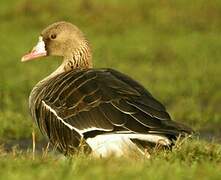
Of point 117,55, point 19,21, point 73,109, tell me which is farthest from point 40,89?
point 19,21

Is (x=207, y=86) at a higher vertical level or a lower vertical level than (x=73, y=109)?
lower

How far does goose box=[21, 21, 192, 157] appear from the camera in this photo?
6527 millimetres

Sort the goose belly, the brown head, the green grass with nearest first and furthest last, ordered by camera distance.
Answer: the green grass
the goose belly
the brown head

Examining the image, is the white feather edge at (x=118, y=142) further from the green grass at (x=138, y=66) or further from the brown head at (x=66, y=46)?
the brown head at (x=66, y=46)

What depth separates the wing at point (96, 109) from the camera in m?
6.55

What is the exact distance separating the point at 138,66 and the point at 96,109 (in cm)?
885

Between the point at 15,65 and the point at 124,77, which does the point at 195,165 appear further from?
the point at 15,65

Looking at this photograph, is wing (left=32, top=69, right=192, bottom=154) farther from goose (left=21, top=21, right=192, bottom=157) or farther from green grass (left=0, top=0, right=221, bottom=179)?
green grass (left=0, top=0, right=221, bottom=179)

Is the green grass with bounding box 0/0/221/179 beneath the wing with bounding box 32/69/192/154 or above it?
beneath

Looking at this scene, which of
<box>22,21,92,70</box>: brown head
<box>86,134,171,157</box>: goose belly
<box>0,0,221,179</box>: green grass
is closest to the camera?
<box>0,0,221,179</box>: green grass

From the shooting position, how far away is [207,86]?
13906 millimetres

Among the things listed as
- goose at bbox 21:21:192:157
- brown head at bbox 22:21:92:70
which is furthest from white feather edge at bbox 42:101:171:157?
brown head at bbox 22:21:92:70

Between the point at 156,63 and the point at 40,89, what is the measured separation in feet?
27.5

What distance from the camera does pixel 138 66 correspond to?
15609 millimetres
